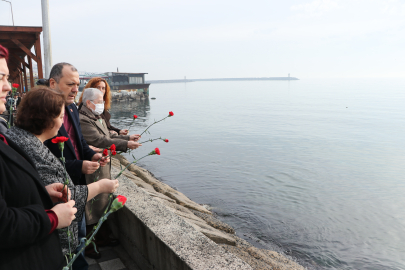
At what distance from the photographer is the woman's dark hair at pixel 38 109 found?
1621 mm

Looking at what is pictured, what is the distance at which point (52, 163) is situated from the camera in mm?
1691

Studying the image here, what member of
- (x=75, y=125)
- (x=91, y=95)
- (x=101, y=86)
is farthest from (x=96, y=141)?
(x=101, y=86)

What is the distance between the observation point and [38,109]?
64.1 inches

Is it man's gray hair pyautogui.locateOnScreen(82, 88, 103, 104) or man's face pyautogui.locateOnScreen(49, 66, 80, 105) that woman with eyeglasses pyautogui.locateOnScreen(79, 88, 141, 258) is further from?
man's face pyautogui.locateOnScreen(49, 66, 80, 105)

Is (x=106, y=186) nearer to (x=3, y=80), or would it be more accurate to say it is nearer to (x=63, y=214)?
(x=63, y=214)

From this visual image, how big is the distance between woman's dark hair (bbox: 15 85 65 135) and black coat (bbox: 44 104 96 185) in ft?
1.84

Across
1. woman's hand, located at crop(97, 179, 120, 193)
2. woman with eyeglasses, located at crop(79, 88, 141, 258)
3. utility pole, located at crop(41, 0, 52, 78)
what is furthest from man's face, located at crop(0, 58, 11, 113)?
utility pole, located at crop(41, 0, 52, 78)

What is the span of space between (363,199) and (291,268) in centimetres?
741

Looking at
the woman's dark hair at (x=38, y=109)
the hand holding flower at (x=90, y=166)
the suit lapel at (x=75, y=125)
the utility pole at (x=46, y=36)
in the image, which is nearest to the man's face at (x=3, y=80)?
the woman's dark hair at (x=38, y=109)

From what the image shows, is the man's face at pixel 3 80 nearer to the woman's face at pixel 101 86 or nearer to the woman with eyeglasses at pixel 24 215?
the woman with eyeglasses at pixel 24 215

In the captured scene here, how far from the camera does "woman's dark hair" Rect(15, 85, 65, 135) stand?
1.62m

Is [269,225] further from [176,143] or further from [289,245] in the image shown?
[176,143]

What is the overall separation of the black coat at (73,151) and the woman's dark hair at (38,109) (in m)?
0.56

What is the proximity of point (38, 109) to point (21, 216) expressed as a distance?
61 centimetres
